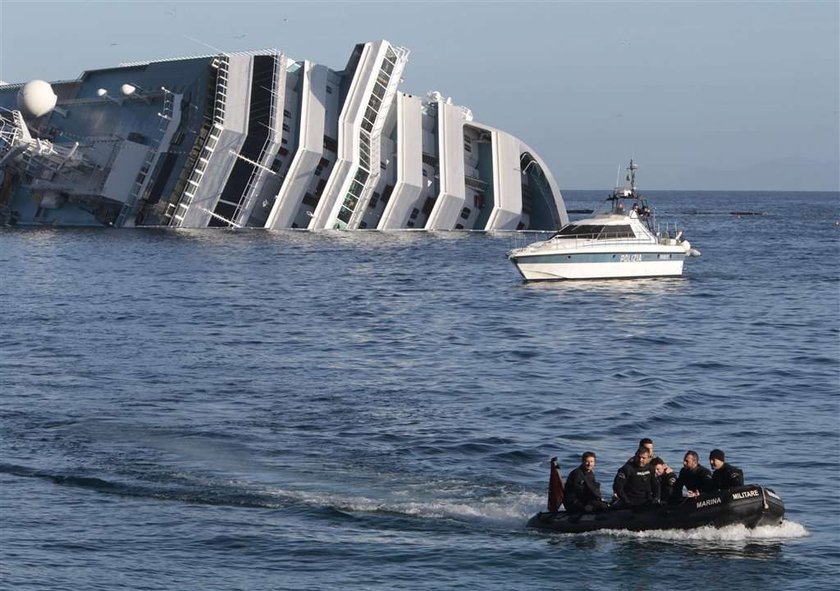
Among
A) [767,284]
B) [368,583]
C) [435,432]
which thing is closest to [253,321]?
[435,432]

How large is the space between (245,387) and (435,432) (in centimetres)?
815

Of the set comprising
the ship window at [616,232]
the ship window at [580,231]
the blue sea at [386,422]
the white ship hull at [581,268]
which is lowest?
the blue sea at [386,422]

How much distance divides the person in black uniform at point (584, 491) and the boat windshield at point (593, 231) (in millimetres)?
39688

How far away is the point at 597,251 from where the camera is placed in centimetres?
6519

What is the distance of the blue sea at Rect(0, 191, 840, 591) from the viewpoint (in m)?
24.1

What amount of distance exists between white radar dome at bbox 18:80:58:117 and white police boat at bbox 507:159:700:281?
46.9 m

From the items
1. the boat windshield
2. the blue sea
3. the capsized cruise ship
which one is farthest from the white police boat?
the capsized cruise ship

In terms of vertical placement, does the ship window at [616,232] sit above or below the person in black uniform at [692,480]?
above

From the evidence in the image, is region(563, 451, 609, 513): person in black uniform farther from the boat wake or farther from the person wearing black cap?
the person wearing black cap

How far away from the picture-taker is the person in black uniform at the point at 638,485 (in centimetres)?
2567

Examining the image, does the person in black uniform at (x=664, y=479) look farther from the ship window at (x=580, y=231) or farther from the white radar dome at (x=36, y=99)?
the white radar dome at (x=36, y=99)

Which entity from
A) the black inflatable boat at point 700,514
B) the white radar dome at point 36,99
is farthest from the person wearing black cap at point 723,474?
the white radar dome at point 36,99

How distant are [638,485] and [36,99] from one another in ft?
269

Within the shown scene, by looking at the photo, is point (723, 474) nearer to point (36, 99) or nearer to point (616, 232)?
point (616, 232)
